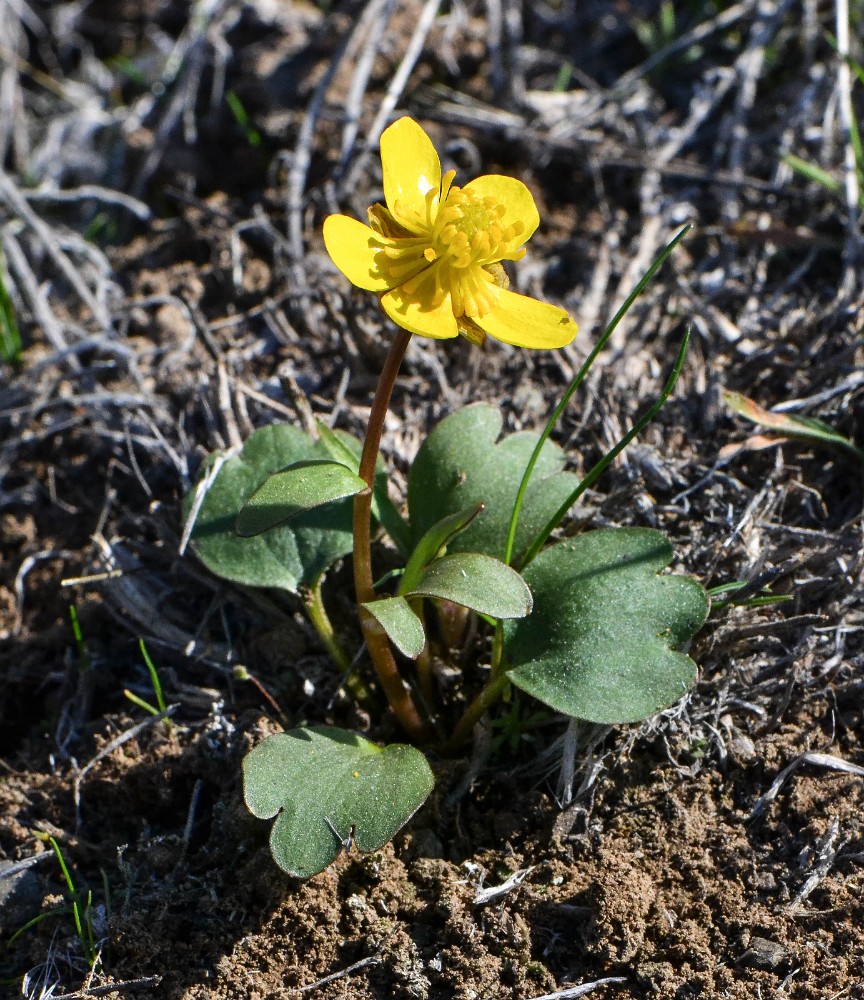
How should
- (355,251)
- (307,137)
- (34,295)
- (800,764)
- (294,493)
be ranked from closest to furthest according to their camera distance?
1. (294,493)
2. (355,251)
3. (800,764)
4. (34,295)
5. (307,137)

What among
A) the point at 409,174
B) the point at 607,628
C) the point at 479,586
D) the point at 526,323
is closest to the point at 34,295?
the point at 409,174

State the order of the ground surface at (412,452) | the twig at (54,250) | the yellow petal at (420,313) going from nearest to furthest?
1. the yellow petal at (420,313)
2. the ground surface at (412,452)
3. the twig at (54,250)

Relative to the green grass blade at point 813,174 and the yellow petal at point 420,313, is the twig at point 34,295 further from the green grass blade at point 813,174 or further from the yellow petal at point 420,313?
the green grass blade at point 813,174

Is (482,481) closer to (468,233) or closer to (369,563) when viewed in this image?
(369,563)

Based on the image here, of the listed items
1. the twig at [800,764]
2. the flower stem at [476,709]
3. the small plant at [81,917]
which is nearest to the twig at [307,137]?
the flower stem at [476,709]

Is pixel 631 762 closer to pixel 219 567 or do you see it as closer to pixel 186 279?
pixel 219 567

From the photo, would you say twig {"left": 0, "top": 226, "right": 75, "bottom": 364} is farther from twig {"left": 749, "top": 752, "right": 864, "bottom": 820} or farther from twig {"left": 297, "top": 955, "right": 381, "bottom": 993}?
twig {"left": 749, "top": 752, "right": 864, "bottom": 820}
